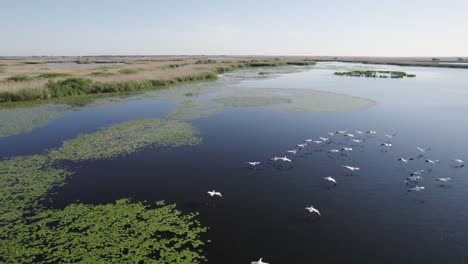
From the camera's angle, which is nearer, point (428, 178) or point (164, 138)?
point (428, 178)

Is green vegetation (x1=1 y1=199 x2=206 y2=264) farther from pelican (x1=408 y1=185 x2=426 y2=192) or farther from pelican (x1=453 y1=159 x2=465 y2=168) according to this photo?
pelican (x1=453 y1=159 x2=465 y2=168)

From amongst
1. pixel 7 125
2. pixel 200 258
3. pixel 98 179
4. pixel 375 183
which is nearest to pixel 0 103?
pixel 7 125

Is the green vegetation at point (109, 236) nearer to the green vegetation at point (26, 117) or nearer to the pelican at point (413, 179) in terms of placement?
the pelican at point (413, 179)

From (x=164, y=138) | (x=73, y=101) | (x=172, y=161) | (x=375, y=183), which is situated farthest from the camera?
(x=73, y=101)

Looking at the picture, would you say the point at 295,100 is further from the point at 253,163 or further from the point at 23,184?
the point at 23,184

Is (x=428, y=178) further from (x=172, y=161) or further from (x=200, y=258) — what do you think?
(x=172, y=161)
